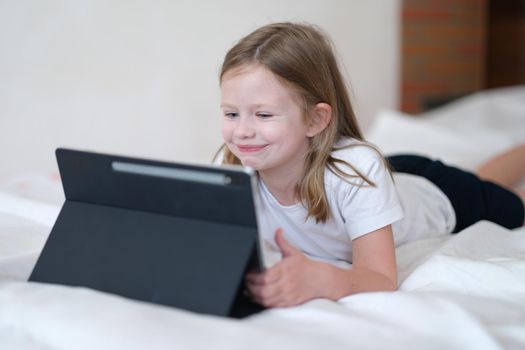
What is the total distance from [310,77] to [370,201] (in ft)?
0.75

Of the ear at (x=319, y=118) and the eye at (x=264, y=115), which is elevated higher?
the eye at (x=264, y=115)

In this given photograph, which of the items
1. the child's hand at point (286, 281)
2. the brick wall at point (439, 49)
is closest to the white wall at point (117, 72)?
the brick wall at point (439, 49)

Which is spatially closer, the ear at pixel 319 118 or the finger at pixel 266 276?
the finger at pixel 266 276

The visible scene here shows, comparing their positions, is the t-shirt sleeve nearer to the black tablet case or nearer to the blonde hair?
the blonde hair

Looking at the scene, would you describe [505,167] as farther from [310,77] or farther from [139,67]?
[139,67]

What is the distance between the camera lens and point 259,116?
3.36ft

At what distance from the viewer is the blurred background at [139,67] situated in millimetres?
2029

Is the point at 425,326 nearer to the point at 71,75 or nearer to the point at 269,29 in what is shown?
the point at 269,29

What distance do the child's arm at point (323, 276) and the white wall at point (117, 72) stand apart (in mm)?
1253

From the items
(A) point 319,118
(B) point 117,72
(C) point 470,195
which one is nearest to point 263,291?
(A) point 319,118

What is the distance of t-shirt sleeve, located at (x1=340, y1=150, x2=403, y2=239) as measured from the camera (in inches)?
40.9

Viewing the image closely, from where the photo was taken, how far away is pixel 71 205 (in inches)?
36.4

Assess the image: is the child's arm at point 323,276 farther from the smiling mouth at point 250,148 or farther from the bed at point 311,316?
the smiling mouth at point 250,148

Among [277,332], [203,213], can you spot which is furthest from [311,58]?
[277,332]
